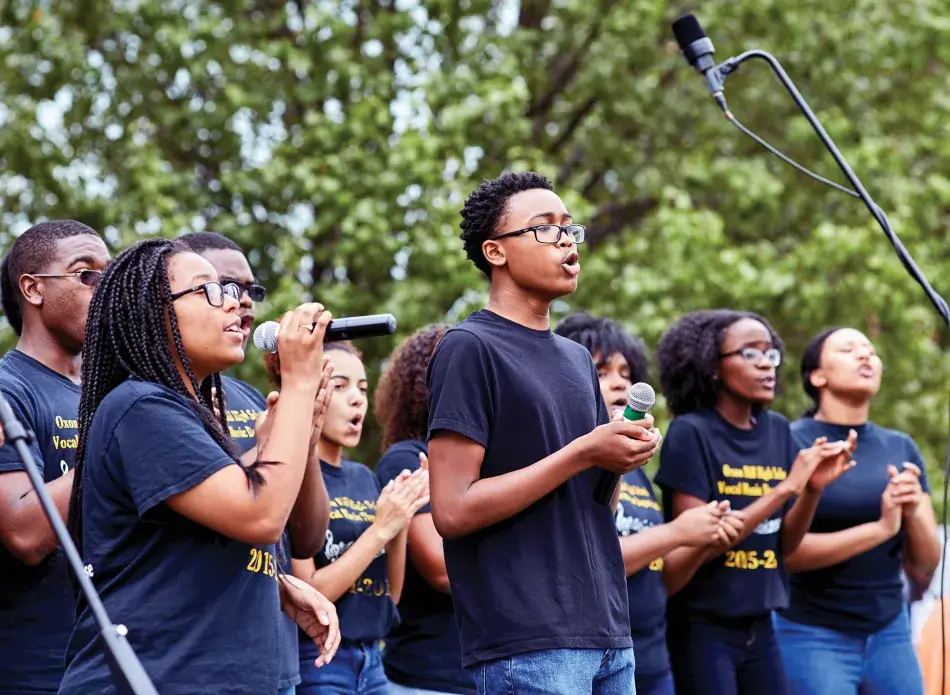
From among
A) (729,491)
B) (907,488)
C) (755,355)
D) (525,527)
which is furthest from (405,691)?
(907,488)

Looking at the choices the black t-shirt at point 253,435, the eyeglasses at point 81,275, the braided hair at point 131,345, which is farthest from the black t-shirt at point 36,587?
the braided hair at point 131,345

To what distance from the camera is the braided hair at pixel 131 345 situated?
127 inches

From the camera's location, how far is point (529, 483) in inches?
133

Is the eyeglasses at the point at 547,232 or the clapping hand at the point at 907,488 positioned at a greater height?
the eyeglasses at the point at 547,232

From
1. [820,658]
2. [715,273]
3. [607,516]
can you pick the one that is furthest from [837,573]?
[715,273]

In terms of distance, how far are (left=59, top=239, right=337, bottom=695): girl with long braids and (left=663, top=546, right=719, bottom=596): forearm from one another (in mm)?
2394

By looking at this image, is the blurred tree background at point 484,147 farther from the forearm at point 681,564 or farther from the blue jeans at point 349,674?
the blue jeans at point 349,674

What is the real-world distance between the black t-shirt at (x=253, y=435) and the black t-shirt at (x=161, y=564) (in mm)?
549

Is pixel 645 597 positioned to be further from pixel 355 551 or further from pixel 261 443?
pixel 261 443

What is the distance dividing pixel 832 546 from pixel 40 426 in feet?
11.3

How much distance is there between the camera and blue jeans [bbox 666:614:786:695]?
207 inches

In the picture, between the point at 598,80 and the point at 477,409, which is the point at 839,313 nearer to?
the point at 598,80

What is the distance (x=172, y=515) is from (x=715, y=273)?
8.17 meters

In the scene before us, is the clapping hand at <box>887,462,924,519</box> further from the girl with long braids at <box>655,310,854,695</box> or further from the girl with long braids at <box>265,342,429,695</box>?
the girl with long braids at <box>265,342,429,695</box>
